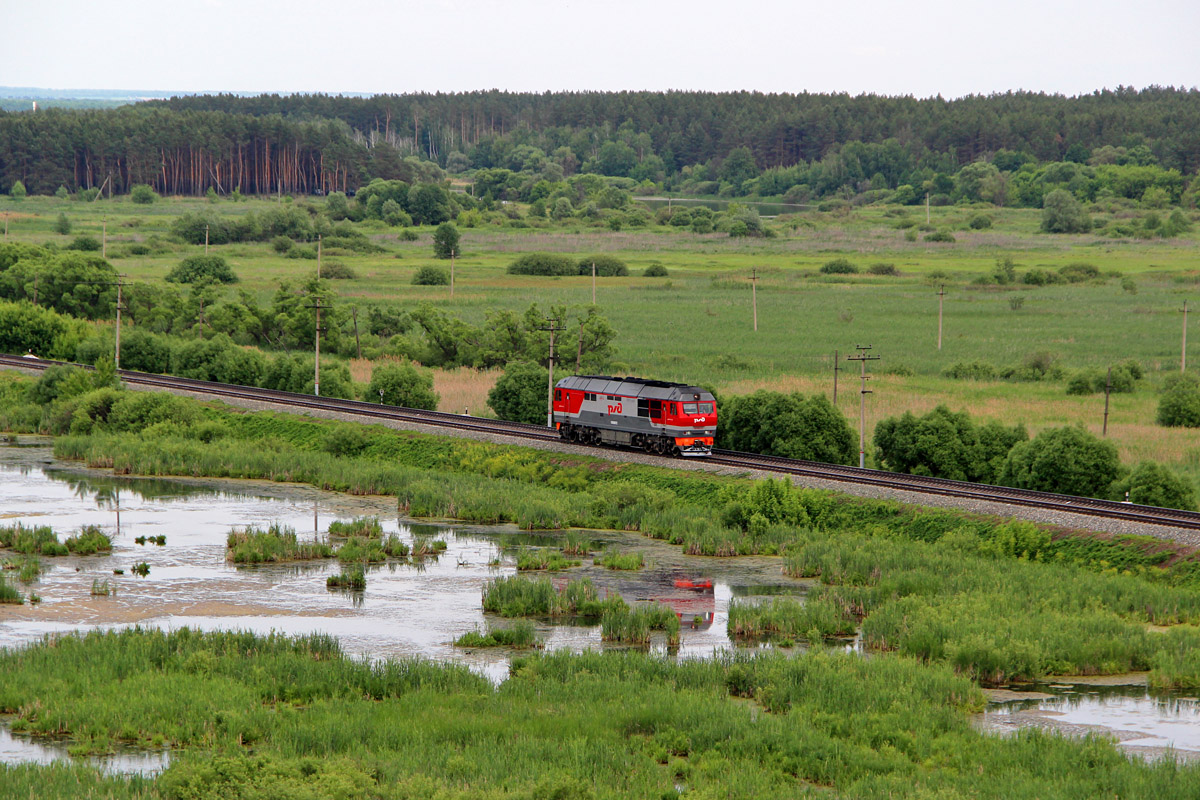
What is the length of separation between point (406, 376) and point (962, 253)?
330 feet

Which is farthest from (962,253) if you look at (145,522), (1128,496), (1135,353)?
(145,522)

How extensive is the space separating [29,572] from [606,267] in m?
109

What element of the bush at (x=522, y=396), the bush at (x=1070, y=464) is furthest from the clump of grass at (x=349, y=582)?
the bush at (x=522, y=396)

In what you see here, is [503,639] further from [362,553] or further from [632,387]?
[632,387]

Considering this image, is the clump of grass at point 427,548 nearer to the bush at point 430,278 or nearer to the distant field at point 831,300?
the distant field at point 831,300

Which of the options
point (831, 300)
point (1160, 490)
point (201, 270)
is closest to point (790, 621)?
point (1160, 490)

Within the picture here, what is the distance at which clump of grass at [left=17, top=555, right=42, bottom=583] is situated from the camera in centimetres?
4019

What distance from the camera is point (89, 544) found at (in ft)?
145

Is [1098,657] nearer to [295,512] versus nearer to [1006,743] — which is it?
[1006,743]

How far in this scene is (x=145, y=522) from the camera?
49906 mm

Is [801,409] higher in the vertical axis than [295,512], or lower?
higher

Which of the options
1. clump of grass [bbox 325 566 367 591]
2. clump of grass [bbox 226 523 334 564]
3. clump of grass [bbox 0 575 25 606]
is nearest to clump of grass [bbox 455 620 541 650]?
clump of grass [bbox 325 566 367 591]

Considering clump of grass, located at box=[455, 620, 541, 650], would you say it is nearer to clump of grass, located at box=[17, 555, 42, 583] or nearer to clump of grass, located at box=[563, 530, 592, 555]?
clump of grass, located at box=[563, 530, 592, 555]

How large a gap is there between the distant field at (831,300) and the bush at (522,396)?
3499 mm
